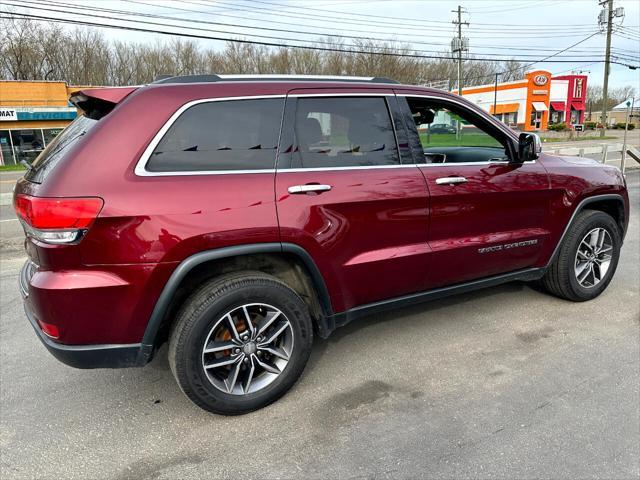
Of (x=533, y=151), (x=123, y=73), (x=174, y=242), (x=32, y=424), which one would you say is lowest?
(x=32, y=424)

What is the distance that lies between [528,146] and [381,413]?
86.5 inches

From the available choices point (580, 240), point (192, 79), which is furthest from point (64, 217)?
point (580, 240)

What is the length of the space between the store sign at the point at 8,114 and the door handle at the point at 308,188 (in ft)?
120

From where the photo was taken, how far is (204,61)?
5584cm

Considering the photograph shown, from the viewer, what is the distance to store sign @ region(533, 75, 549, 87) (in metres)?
51.6

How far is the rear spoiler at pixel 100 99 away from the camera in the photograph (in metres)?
2.47

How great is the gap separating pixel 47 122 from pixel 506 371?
37.7 meters

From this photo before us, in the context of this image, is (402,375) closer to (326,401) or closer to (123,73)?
(326,401)

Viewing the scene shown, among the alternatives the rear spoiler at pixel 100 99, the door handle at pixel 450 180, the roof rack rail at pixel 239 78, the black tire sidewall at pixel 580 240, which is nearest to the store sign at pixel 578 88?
the black tire sidewall at pixel 580 240

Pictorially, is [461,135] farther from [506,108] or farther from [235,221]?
[506,108]

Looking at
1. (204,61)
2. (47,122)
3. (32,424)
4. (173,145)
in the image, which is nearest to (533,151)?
(173,145)

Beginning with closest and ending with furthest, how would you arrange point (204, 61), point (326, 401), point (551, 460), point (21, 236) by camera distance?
1. point (551, 460)
2. point (326, 401)
3. point (21, 236)
4. point (204, 61)

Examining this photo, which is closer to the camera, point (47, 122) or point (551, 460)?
point (551, 460)

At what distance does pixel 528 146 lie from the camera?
Result: 3.42 m
